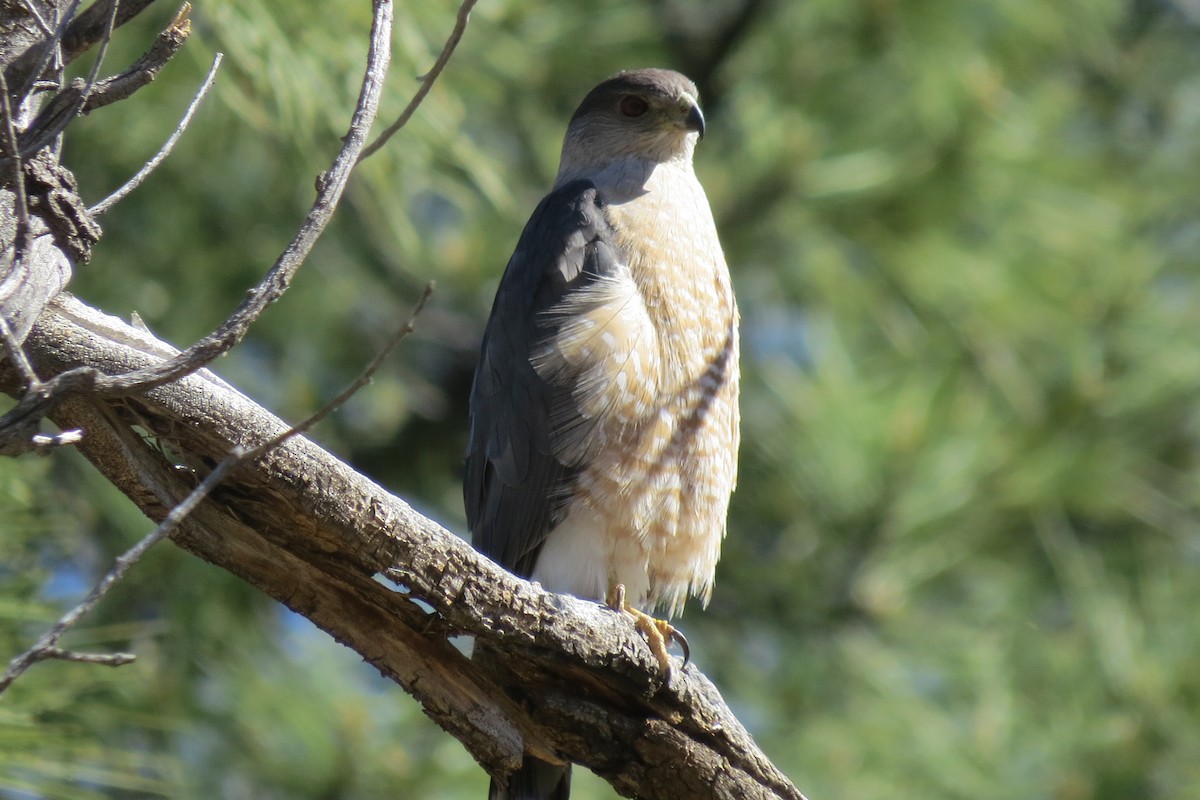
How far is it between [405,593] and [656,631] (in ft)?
2.05

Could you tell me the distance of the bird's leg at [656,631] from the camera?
262cm

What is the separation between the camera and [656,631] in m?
2.83

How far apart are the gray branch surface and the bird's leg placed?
44 millimetres

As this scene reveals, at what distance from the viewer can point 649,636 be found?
2.74m

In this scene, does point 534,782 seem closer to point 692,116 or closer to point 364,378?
point 364,378

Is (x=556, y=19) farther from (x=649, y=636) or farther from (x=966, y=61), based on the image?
(x=649, y=636)

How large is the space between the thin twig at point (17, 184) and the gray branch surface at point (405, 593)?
14 centimetres

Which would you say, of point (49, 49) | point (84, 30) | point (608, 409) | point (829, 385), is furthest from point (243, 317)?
point (829, 385)

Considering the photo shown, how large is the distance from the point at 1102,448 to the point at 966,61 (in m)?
1.84

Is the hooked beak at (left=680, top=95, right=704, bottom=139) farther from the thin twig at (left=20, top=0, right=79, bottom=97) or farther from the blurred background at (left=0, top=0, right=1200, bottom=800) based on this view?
the thin twig at (left=20, top=0, right=79, bottom=97)

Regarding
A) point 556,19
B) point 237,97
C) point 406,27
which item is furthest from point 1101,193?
point 237,97

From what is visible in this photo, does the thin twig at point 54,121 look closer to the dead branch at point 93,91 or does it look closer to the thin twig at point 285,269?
the dead branch at point 93,91

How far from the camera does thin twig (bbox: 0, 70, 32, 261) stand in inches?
73.7

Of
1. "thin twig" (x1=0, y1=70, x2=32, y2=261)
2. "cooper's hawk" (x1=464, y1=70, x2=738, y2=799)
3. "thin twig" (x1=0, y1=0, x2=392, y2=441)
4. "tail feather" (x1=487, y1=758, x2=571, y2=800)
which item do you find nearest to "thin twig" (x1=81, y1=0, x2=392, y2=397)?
"thin twig" (x1=0, y1=0, x2=392, y2=441)
